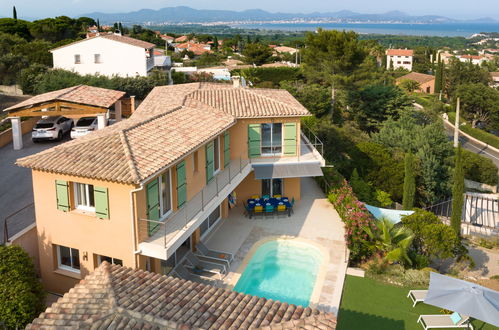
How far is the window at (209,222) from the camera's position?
2565 centimetres

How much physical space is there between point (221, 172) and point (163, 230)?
828cm

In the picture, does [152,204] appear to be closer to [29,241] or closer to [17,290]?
[17,290]

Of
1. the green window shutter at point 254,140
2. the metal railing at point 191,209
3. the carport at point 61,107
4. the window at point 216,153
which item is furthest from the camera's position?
the carport at point 61,107

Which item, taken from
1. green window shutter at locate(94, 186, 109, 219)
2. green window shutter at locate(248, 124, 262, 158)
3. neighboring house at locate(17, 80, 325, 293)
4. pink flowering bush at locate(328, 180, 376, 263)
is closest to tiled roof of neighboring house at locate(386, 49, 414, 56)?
green window shutter at locate(248, 124, 262, 158)

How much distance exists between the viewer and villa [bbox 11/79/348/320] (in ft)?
59.8

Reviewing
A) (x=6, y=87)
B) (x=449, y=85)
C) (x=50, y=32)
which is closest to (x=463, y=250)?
(x=6, y=87)

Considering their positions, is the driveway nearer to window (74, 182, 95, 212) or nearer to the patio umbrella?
window (74, 182, 95, 212)

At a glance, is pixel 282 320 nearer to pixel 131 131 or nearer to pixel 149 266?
pixel 149 266

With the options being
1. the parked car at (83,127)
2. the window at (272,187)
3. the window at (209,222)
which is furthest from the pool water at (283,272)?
the parked car at (83,127)

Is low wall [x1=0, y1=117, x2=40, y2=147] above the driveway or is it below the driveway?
above

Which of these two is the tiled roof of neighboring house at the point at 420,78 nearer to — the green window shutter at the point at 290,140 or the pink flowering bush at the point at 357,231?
the green window shutter at the point at 290,140

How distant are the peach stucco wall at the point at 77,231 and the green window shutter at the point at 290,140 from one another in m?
14.4

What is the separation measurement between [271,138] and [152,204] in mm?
12736

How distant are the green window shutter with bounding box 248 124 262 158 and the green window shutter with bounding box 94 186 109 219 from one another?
13077mm
